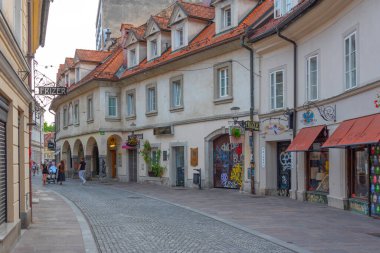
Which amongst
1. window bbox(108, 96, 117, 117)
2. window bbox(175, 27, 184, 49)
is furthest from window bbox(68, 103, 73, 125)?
window bbox(175, 27, 184, 49)

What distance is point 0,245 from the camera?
24.9ft

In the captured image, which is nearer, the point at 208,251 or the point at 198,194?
the point at 208,251

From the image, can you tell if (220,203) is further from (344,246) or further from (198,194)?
(344,246)

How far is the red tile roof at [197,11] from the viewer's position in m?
26.7

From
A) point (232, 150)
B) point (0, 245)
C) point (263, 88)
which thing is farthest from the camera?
point (232, 150)

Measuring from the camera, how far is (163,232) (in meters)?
11.4

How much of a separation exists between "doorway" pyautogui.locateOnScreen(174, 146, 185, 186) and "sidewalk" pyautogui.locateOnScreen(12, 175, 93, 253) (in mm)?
10504

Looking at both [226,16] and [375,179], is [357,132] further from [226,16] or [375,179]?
[226,16]

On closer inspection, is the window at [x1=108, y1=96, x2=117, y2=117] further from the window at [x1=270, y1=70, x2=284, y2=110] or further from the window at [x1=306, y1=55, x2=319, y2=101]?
the window at [x1=306, y1=55, x2=319, y2=101]

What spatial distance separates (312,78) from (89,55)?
2425cm

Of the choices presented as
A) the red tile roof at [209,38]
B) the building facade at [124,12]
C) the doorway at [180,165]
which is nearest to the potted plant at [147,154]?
the doorway at [180,165]

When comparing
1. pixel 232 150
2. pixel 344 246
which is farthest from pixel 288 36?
pixel 344 246

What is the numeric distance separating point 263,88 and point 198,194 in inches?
205

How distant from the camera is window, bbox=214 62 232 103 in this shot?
22.8 meters
